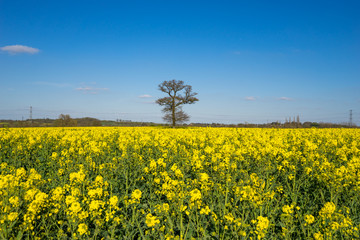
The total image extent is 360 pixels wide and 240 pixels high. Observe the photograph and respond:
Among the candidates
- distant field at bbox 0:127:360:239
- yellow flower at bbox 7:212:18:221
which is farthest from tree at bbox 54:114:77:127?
yellow flower at bbox 7:212:18:221

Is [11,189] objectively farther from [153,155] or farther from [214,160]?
[153,155]

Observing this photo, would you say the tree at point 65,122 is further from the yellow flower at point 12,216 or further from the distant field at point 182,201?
the yellow flower at point 12,216

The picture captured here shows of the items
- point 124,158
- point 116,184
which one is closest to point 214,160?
point 116,184

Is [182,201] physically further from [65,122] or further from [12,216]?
[65,122]

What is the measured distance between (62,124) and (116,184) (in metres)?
40.7

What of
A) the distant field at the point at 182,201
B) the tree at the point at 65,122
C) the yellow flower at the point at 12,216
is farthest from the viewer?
the tree at the point at 65,122

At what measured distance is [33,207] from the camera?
3209 millimetres

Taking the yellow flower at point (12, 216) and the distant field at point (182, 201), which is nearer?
the yellow flower at point (12, 216)

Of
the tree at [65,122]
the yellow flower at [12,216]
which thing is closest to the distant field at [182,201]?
the yellow flower at [12,216]

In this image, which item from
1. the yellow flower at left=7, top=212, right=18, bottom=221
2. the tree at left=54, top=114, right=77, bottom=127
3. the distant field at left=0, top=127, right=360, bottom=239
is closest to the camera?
the yellow flower at left=7, top=212, right=18, bottom=221

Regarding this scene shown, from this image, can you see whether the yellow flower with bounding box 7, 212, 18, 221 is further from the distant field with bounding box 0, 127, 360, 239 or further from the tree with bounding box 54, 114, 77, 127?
Result: the tree with bounding box 54, 114, 77, 127

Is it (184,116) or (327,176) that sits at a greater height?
(184,116)

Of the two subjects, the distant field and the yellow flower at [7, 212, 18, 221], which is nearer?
the yellow flower at [7, 212, 18, 221]

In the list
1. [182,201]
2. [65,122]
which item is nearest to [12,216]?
[182,201]
